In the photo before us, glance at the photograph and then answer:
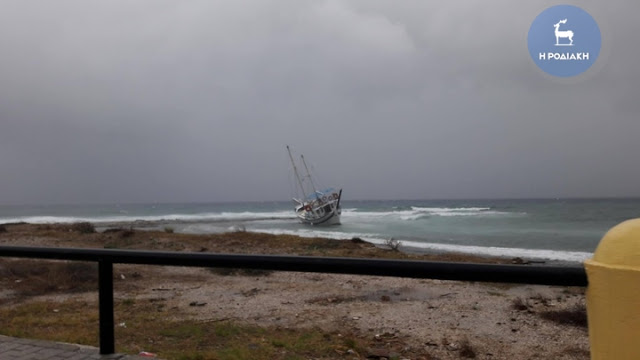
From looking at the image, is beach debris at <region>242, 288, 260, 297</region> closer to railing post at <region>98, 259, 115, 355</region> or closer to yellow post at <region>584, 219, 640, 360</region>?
railing post at <region>98, 259, 115, 355</region>

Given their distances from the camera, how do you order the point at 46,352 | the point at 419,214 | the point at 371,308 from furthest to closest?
the point at 419,214
the point at 371,308
the point at 46,352

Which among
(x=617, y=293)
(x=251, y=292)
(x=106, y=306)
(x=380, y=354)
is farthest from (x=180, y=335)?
(x=617, y=293)

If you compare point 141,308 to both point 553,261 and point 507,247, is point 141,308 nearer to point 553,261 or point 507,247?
point 553,261

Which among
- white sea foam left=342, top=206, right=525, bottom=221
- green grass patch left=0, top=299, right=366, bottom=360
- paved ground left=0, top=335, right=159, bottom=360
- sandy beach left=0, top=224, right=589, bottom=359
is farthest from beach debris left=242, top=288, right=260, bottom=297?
white sea foam left=342, top=206, right=525, bottom=221

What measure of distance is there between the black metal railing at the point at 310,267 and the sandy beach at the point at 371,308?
2569mm

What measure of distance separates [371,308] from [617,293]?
26.8 feet

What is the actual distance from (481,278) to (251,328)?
566 cm

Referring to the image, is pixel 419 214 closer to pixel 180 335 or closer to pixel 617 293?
pixel 180 335

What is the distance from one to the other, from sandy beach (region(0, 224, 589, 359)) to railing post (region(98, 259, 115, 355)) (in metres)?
2.26

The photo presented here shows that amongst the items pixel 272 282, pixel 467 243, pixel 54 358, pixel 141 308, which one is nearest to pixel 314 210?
pixel 467 243

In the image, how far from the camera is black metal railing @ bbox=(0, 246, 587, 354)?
2.28m

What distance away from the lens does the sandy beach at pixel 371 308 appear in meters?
6.84

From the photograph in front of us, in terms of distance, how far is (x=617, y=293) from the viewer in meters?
1.68

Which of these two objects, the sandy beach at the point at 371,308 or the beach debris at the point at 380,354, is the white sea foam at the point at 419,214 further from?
the beach debris at the point at 380,354
